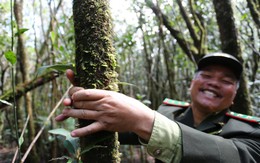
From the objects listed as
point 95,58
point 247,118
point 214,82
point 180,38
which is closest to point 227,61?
point 214,82

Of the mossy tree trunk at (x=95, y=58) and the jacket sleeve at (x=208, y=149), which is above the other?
the mossy tree trunk at (x=95, y=58)

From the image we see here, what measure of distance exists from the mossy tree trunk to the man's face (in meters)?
1.24

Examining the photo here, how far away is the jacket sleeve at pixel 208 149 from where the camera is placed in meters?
1.08

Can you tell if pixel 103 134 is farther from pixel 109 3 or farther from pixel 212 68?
pixel 212 68

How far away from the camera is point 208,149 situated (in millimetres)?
A: 1140

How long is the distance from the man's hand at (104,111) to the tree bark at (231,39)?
204cm

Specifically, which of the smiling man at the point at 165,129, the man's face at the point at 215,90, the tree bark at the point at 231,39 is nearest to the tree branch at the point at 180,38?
the tree bark at the point at 231,39

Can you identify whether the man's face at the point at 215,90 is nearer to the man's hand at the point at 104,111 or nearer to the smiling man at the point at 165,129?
the smiling man at the point at 165,129

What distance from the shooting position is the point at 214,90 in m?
2.04

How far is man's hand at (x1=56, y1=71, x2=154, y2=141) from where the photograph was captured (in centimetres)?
85

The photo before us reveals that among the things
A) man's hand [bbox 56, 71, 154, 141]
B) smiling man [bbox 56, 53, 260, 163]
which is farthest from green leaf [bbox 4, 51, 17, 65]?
man's hand [bbox 56, 71, 154, 141]

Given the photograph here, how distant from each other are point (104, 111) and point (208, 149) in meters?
0.55

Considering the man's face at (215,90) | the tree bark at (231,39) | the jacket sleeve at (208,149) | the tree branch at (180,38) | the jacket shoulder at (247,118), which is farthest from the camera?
the tree branch at (180,38)

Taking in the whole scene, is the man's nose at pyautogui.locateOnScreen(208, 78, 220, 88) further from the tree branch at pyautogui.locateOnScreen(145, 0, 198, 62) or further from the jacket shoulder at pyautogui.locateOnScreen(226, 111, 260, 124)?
the tree branch at pyautogui.locateOnScreen(145, 0, 198, 62)
